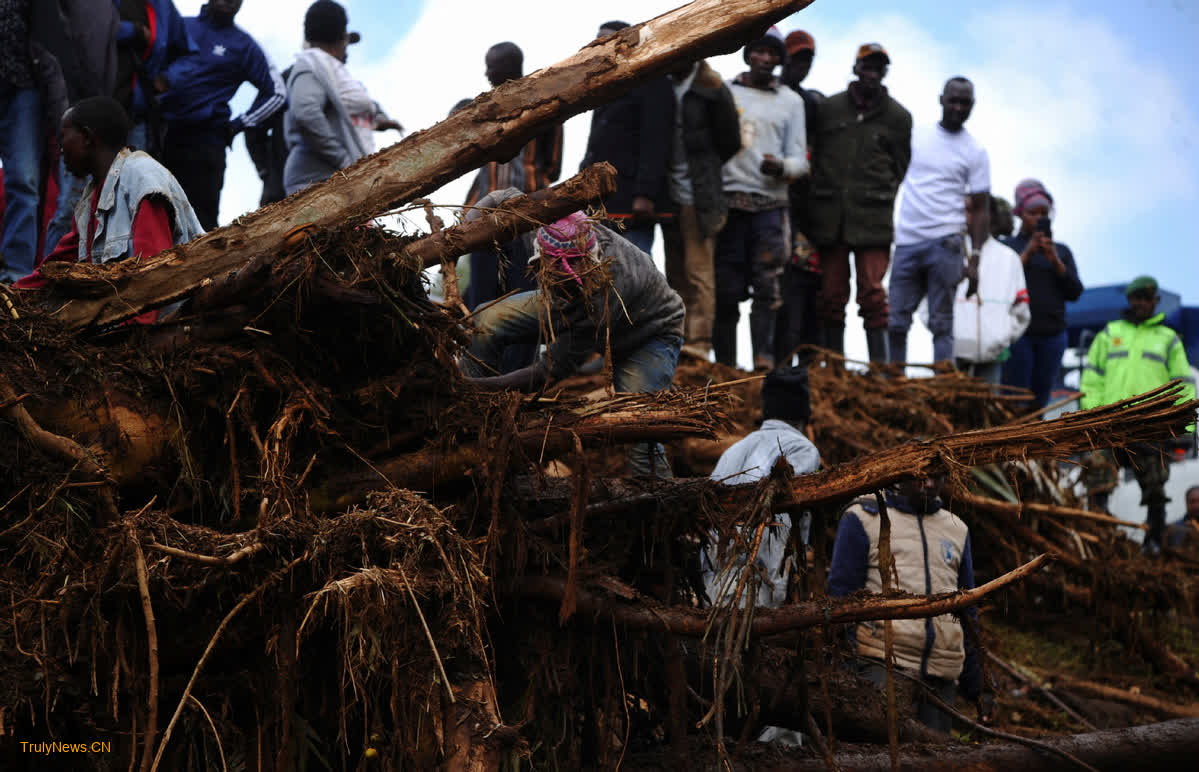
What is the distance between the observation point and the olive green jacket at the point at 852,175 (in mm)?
9594

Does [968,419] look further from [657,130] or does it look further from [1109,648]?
[657,130]

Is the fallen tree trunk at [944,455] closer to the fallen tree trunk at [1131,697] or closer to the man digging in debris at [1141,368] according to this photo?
the fallen tree trunk at [1131,697]

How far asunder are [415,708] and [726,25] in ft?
8.48

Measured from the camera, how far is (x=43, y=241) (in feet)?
23.3

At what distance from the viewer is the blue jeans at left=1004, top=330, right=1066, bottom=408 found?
1122 cm

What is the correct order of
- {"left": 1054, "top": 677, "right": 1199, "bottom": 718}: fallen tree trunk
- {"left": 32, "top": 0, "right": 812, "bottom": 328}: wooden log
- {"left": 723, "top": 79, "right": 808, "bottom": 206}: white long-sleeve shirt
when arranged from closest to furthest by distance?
{"left": 32, "top": 0, "right": 812, "bottom": 328}: wooden log < {"left": 1054, "top": 677, "right": 1199, "bottom": 718}: fallen tree trunk < {"left": 723, "top": 79, "right": 808, "bottom": 206}: white long-sleeve shirt

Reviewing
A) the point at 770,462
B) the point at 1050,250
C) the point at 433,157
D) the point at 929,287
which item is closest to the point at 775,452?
the point at 770,462

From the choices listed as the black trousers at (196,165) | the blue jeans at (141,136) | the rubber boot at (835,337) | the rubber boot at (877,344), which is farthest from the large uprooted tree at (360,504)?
the rubber boot at (877,344)

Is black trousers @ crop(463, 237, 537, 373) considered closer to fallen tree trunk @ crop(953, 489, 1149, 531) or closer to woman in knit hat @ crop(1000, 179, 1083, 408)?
fallen tree trunk @ crop(953, 489, 1149, 531)

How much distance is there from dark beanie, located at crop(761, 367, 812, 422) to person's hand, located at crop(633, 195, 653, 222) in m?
2.31

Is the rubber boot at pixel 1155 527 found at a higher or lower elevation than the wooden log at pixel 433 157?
lower

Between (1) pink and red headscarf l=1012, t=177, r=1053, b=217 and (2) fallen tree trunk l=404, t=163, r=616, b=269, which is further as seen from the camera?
(1) pink and red headscarf l=1012, t=177, r=1053, b=217

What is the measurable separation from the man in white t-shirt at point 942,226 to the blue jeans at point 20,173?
22.4 ft

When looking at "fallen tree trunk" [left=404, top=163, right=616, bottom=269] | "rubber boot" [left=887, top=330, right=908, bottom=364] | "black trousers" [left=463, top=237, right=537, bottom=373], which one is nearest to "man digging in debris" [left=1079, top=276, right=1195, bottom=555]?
"rubber boot" [left=887, top=330, right=908, bottom=364]
